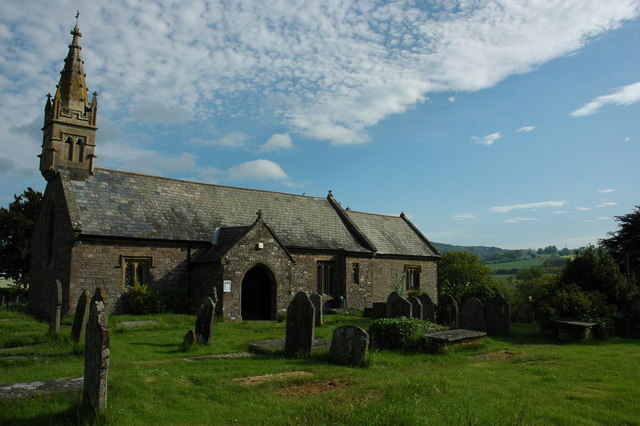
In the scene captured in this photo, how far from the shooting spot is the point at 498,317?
18.1 m

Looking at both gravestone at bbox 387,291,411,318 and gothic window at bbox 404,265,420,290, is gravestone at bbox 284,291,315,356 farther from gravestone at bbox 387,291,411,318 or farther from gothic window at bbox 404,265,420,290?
gothic window at bbox 404,265,420,290

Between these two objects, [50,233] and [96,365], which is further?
[50,233]

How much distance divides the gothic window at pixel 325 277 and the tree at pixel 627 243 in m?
23.5

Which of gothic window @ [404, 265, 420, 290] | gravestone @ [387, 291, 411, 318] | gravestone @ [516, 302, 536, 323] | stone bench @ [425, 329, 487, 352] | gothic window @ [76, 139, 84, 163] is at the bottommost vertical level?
gravestone @ [516, 302, 536, 323]

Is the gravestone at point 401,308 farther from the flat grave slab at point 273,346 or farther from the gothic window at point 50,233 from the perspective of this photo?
the gothic window at point 50,233

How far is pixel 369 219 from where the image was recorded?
34969 mm

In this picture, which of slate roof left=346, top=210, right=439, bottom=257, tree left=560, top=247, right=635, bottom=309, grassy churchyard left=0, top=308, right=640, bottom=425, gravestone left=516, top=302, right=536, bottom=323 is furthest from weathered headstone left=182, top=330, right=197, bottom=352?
gravestone left=516, top=302, right=536, bottom=323

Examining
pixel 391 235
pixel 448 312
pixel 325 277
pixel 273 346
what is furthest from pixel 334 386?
pixel 391 235

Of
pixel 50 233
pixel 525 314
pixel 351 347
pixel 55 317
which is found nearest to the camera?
pixel 351 347

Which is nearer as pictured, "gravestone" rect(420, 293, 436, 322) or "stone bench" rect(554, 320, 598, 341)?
"stone bench" rect(554, 320, 598, 341)

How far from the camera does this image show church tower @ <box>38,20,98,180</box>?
24469mm

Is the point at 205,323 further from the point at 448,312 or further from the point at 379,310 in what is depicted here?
Result: the point at 379,310

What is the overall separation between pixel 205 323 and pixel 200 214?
12.9 metres

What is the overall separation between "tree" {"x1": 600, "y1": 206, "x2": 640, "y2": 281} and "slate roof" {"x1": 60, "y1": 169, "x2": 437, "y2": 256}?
1584cm
